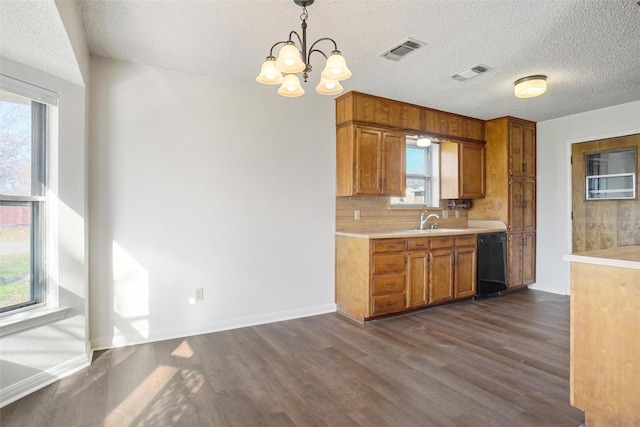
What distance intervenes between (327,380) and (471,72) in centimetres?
304

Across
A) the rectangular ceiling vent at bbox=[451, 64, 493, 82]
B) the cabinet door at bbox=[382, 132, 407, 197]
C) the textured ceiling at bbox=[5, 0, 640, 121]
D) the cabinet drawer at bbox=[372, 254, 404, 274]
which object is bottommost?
the cabinet drawer at bbox=[372, 254, 404, 274]

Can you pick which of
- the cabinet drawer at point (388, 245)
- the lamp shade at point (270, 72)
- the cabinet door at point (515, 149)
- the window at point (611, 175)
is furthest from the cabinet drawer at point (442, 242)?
the lamp shade at point (270, 72)

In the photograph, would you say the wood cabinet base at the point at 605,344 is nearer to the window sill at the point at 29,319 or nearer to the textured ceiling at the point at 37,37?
the textured ceiling at the point at 37,37

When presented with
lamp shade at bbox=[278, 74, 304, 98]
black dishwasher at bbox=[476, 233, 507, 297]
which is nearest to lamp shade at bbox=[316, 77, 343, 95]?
lamp shade at bbox=[278, 74, 304, 98]

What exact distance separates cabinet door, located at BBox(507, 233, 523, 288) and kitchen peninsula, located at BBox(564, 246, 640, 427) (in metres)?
2.95

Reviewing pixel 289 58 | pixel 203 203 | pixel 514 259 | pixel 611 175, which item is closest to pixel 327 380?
pixel 203 203

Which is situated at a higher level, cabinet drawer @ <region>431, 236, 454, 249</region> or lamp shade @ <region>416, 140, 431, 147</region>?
lamp shade @ <region>416, 140, 431, 147</region>

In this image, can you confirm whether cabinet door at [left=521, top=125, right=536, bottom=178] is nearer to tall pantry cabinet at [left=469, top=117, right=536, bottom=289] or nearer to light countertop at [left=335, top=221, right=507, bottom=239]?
tall pantry cabinet at [left=469, top=117, right=536, bottom=289]

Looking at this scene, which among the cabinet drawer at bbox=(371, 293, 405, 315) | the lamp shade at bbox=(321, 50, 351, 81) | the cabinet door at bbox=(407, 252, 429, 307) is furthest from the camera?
the cabinet door at bbox=(407, 252, 429, 307)

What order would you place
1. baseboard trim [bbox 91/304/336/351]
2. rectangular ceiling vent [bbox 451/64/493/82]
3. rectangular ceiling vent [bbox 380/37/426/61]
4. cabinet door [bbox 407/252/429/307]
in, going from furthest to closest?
cabinet door [bbox 407/252/429/307], rectangular ceiling vent [bbox 451/64/493/82], baseboard trim [bbox 91/304/336/351], rectangular ceiling vent [bbox 380/37/426/61]

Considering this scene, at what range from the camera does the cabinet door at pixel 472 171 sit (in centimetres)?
470

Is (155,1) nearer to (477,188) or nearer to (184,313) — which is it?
(184,313)

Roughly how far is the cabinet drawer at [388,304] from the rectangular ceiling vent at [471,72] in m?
2.33

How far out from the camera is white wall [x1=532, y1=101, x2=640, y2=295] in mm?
4492
